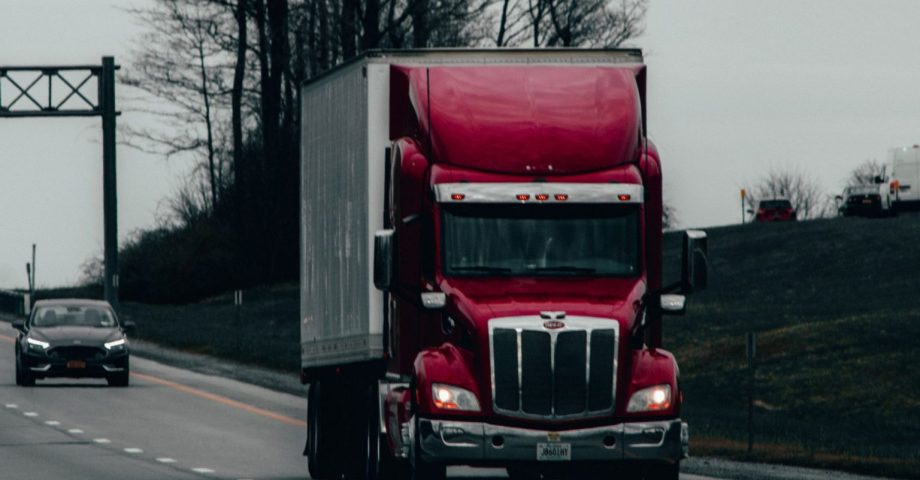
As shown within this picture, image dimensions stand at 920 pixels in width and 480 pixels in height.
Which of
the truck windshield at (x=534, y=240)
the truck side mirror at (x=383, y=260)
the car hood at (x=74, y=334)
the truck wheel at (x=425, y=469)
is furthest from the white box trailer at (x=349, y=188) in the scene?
the car hood at (x=74, y=334)

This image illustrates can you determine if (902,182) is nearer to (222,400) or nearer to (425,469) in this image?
(222,400)

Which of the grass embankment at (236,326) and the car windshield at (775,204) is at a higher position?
the car windshield at (775,204)

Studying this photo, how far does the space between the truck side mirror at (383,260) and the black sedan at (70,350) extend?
922 inches

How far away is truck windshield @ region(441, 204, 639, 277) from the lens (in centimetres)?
1727

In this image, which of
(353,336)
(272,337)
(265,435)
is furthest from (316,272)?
(272,337)

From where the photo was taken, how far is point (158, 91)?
8138 cm

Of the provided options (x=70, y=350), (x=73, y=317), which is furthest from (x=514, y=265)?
(x=73, y=317)

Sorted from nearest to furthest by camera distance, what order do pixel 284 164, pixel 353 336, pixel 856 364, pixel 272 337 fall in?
pixel 353 336 → pixel 856 364 → pixel 272 337 → pixel 284 164

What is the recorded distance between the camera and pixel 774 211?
116 m

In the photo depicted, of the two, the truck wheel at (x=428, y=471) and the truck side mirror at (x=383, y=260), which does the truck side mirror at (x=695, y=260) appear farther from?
the truck wheel at (x=428, y=471)

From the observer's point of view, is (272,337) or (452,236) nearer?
(452,236)

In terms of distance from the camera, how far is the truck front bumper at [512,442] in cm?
1664

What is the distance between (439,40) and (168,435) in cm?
4092

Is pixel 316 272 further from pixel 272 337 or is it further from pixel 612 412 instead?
pixel 272 337
